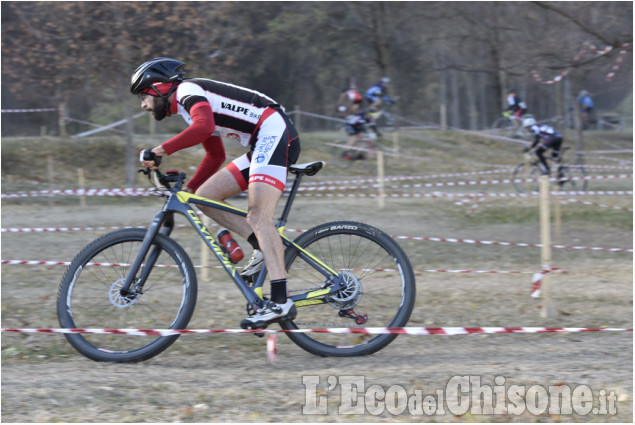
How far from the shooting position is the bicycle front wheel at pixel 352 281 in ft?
16.6

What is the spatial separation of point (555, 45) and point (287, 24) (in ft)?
42.3

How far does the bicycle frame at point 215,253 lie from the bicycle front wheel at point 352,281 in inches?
1.5

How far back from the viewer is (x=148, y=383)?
450 centimetres

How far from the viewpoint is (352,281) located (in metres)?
5.18

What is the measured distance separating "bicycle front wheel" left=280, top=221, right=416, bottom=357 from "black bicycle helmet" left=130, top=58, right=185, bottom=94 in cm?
140

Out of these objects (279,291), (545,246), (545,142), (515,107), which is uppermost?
(515,107)

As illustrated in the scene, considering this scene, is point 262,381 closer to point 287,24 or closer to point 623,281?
point 623,281

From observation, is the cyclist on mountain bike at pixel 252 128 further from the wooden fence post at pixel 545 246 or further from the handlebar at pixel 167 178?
the wooden fence post at pixel 545 246

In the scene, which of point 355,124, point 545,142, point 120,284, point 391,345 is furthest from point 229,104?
point 355,124

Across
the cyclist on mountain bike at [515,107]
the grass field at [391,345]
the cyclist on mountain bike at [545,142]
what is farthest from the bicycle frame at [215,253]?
the cyclist on mountain bike at [515,107]

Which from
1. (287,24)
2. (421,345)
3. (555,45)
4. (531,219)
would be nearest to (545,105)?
(287,24)

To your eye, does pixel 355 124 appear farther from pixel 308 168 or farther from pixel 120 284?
pixel 120 284

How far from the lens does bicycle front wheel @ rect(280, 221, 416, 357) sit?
5.07 meters

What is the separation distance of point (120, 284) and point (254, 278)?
90 centimetres
